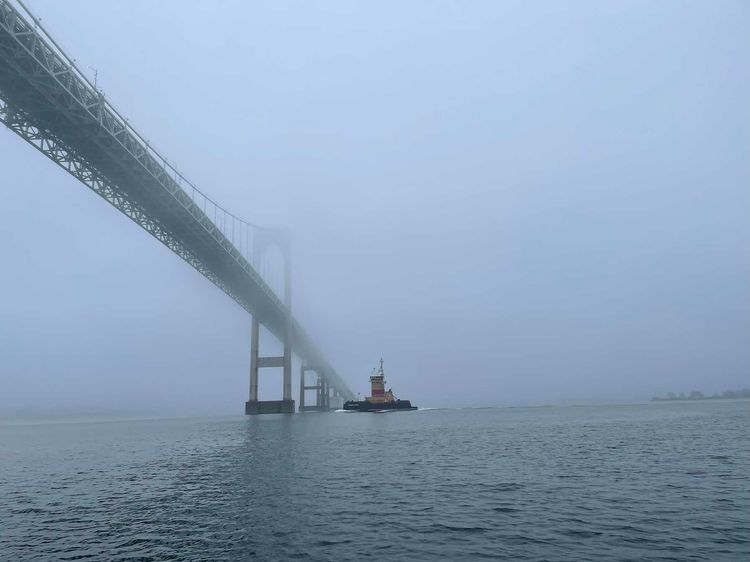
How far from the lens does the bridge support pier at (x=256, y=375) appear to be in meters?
88.8

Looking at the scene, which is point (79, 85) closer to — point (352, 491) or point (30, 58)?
point (30, 58)

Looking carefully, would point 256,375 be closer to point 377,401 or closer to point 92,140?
point 377,401

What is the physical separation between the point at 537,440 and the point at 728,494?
66.0 ft

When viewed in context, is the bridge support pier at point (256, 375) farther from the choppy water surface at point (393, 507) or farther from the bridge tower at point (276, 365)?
the choppy water surface at point (393, 507)

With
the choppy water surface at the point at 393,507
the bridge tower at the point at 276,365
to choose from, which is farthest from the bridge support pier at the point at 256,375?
the choppy water surface at the point at 393,507

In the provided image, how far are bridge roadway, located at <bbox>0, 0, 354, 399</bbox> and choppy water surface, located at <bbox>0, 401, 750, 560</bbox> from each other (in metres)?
21.3

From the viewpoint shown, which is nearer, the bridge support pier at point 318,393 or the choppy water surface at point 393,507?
the choppy water surface at point 393,507

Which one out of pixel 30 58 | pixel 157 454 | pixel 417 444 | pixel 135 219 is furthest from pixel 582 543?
pixel 135 219

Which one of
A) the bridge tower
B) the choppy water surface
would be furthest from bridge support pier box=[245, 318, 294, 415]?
the choppy water surface

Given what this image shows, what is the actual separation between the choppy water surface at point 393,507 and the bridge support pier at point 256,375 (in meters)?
60.5

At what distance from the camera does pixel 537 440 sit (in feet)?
117

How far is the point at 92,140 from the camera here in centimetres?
3550

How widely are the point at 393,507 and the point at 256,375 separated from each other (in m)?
78.8

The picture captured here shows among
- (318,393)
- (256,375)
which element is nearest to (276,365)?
(256,375)
